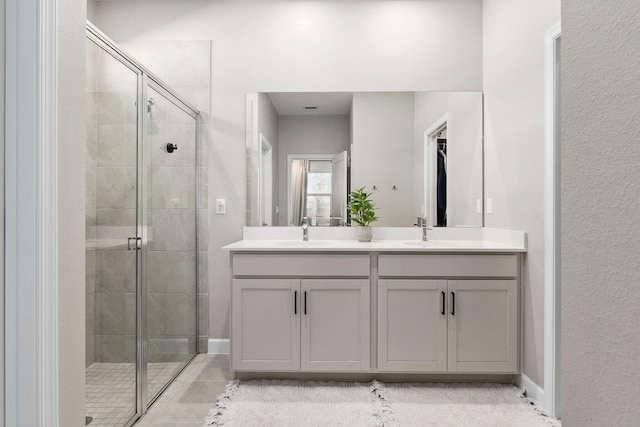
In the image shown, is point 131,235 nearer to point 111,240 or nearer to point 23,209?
point 111,240

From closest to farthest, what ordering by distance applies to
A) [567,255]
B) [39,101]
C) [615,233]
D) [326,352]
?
[615,233]
[567,255]
[39,101]
[326,352]

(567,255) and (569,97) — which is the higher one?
(569,97)

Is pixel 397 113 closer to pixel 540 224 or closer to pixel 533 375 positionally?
pixel 540 224

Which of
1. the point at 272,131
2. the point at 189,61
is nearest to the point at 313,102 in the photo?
the point at 272,131

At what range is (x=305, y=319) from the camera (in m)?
2.36

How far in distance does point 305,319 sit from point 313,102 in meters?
1.60

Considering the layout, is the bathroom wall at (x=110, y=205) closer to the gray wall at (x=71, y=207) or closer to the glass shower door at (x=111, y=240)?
the glass shower door at (x=111, y=240)

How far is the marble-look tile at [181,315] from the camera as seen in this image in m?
2.49

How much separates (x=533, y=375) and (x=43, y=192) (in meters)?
2.50

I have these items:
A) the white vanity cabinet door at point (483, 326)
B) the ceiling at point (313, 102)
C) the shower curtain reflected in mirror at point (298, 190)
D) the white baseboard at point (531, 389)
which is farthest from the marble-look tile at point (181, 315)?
the white baseboard at point (531, 389)

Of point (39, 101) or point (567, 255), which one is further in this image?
point (39, 101)

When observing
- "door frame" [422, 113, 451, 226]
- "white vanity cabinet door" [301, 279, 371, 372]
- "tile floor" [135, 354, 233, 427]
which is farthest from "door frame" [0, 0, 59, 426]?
"door frame" [422, 113, 451, 226]

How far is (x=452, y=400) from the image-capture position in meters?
2.21

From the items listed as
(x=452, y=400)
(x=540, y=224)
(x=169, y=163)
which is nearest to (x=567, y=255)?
(x=540, y=224)
